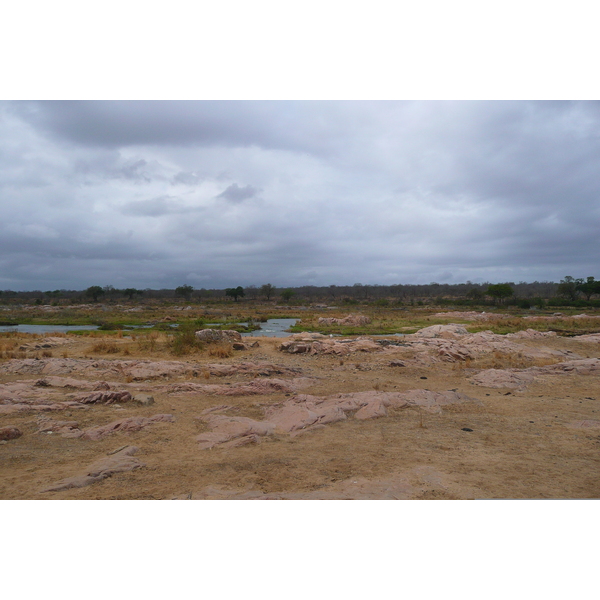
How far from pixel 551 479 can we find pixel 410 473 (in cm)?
220

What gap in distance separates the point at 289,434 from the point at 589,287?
313ft

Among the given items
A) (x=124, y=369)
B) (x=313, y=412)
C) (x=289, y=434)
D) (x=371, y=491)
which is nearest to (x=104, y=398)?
(x=124, y=369)

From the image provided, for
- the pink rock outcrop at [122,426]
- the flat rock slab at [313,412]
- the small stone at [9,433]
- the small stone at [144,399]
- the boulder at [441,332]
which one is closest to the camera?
the small stone at [9,433]

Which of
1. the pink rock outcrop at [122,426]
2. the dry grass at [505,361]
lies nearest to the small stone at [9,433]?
the pink rock outcrop at [122,426]

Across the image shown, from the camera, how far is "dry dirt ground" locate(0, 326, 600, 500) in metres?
6.04

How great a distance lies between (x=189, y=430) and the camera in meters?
9.11

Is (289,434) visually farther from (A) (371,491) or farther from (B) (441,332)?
(B) (441,332)

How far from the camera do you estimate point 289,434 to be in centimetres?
881

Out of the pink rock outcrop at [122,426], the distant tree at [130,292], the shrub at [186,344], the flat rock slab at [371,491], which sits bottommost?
the pink rock outcrop at [122,426]

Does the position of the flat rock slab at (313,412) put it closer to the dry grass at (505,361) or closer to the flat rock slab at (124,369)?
the flat rock slab at (124,369)

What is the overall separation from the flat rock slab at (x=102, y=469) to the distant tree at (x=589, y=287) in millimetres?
94988

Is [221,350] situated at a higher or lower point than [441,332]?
lower

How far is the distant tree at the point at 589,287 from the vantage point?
80938mm

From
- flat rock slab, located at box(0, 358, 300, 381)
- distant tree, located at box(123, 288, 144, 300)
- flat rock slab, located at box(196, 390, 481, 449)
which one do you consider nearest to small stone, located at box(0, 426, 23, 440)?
flat rock slab, located at box(196, 390, 481, 449)
